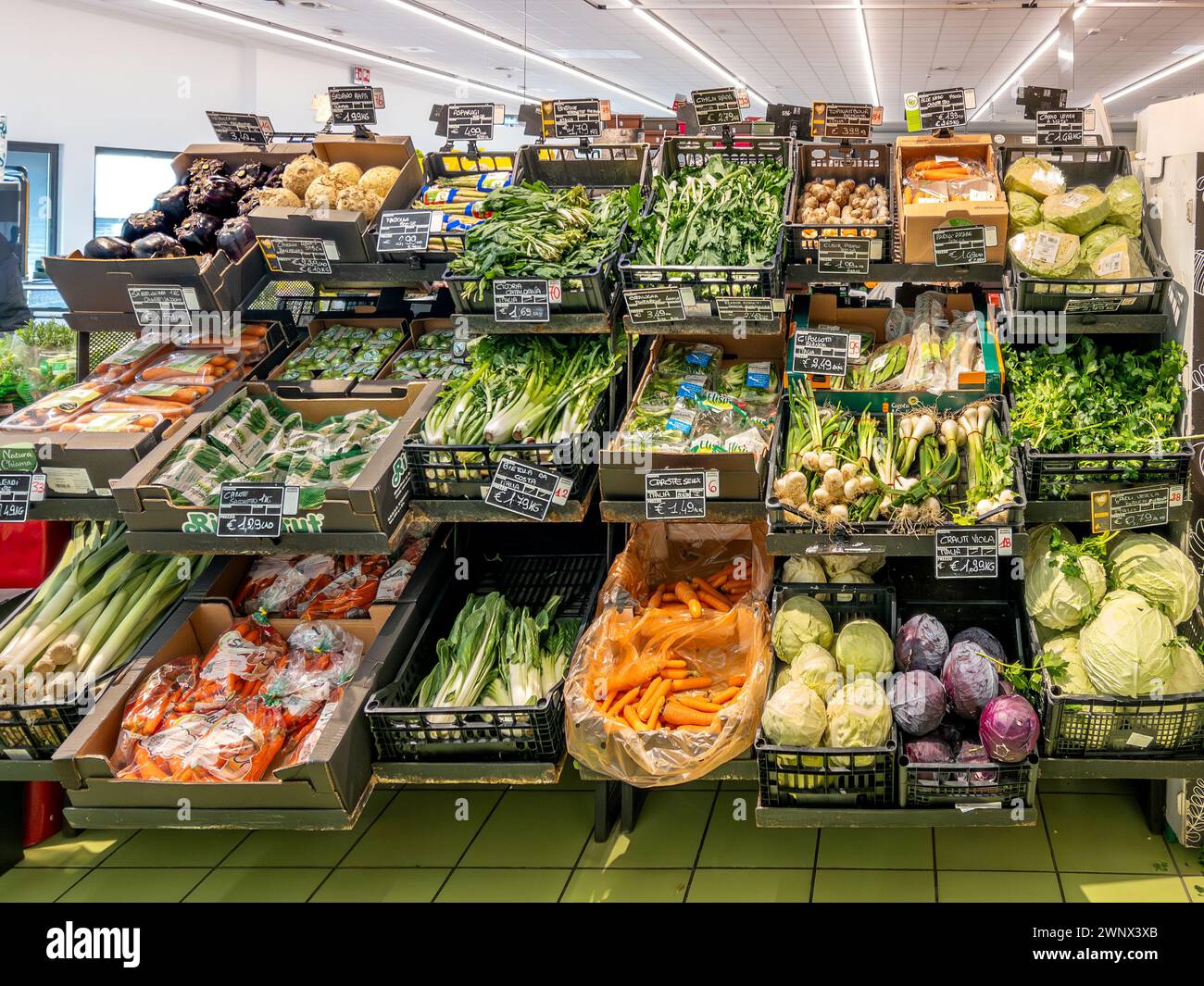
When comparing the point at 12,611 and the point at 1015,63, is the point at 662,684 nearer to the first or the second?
the point at 12,611

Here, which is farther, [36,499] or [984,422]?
[36,499]

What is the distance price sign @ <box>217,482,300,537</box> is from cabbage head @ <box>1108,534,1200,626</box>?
2319 millimetres

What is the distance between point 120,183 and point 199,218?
9.26 meters

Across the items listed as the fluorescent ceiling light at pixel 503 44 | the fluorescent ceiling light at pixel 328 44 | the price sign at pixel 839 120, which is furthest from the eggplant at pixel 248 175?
the fluorescent ceiling light at pixel 328 44

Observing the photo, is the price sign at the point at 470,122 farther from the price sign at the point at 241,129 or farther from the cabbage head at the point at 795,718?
the cabbage head at the point at 795,718

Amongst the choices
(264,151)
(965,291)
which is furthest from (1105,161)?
(264,151)

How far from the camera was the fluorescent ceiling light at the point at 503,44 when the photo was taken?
1206cm

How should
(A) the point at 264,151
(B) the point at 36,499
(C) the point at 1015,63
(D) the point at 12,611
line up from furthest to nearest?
(C) the point at 1015,63 → (A) the point at 264,151 → (D) the point at 12,611 → (B) the point at 36,499

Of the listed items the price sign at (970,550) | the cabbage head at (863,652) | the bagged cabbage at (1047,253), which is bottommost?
the cabbage head at (863,652)

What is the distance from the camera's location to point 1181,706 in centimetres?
238

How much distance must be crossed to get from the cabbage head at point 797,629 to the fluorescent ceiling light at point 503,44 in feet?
36.5

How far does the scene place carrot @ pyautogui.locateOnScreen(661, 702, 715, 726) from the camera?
2662 mm

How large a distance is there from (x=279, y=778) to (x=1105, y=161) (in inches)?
127

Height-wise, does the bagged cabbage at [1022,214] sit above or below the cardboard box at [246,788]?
above
